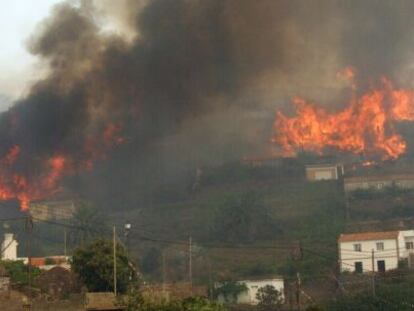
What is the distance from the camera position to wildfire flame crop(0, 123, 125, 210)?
106 meters

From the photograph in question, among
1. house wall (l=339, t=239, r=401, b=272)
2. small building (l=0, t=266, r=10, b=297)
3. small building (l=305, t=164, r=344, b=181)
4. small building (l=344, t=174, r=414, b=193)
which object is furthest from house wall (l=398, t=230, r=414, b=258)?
small building (l=0, t=266, r=10, b=297)

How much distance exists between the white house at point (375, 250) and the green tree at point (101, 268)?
27390mm

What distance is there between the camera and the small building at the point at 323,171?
11031cm

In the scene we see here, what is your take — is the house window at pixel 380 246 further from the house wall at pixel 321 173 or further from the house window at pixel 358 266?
the house wall at pixel 321 173

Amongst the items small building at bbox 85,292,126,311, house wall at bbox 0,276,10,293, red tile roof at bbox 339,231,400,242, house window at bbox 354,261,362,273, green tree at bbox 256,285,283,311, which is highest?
red tile roof at bbox 339,231,400,242

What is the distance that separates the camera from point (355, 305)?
60531 mm

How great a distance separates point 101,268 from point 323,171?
61.3m

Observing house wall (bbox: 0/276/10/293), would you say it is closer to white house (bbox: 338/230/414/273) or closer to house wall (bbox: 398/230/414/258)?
white house (bbox: 338/230/414/273)

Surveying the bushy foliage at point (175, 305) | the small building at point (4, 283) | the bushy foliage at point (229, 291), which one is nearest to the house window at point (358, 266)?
the bushy foliage at point (229, 291)

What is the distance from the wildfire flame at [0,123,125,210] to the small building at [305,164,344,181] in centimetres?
2892

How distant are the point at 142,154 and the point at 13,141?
21332 mm

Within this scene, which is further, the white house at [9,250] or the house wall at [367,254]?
the white house at [9,250]

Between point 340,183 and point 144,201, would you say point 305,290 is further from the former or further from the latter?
point 144,201

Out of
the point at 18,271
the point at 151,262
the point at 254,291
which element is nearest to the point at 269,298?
the point at 254,291
